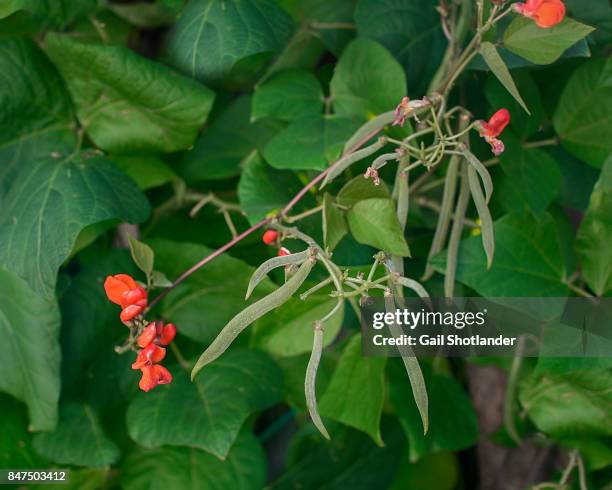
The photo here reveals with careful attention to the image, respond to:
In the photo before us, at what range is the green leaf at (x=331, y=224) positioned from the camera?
0.70m

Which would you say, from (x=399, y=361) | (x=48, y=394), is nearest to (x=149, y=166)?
(x=48, y=394)

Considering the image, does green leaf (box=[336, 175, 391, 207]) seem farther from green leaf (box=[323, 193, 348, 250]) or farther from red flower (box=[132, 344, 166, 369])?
red flower (box=[132, 344, 166, 369])

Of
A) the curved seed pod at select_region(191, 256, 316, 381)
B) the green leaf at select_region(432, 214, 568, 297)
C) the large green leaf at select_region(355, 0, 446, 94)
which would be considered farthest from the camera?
the large green leaf at select_region(355, 0, 446, 94)

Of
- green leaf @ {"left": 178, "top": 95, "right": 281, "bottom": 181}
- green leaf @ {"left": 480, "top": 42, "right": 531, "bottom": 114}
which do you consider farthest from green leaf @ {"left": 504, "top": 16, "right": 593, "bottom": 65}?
green leaf @ {"left": 178, "top": 95, "right": 281, "bottom": 181}

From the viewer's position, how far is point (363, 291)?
2.00ft

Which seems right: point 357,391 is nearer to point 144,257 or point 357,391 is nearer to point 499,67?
point 144,257

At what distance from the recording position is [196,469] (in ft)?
2.99

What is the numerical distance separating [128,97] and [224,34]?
0.15 metres

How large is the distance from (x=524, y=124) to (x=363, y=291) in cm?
37

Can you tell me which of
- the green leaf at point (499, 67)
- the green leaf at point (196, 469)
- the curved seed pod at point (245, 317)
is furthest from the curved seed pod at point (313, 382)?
the green leaf at point (196, 469)

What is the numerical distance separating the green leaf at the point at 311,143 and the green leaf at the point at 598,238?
254mm

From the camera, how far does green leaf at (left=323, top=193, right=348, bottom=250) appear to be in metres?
0.70

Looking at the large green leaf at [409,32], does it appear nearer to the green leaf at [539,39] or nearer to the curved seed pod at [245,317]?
the green leaf at [539,39]

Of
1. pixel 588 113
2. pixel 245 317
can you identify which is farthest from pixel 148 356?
pixel 588 113
